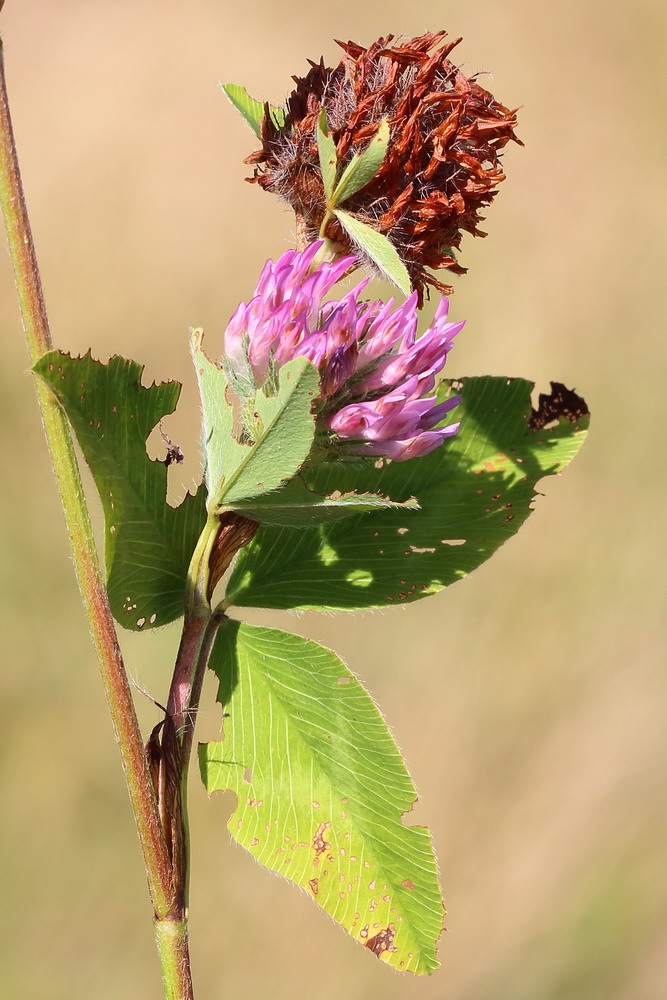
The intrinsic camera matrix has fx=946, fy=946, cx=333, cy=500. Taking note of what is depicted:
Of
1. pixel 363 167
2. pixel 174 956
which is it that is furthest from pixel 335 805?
pixel 363 167

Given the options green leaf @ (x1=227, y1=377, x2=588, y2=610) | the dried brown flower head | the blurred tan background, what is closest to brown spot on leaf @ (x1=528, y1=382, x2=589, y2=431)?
green leaf @ (x1=227, y1=377, x2=588, y2=610)

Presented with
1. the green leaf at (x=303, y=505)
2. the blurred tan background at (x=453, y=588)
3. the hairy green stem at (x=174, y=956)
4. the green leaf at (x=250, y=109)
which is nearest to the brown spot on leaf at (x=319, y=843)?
the hairy green stem at (x=174, y=956)

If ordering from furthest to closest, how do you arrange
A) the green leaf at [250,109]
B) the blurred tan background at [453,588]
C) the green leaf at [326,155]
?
1. the blurred tan background at [453,588]
2. the green leaf at [250,109]
3. the green leaf at [326,155]

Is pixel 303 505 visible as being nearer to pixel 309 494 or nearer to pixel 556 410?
pixel 309 494

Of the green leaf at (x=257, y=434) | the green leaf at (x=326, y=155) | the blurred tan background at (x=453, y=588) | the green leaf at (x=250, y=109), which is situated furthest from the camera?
the blurred tan background at (x=453, y=588)

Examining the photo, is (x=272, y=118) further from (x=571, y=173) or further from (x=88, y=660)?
(x=571, y=173)

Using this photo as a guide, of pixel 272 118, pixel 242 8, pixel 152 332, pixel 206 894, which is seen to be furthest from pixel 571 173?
pixel 272 118

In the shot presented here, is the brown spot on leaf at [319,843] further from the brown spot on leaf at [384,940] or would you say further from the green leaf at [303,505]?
the green leaf at [303,505]

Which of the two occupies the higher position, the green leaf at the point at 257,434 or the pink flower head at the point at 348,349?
the pink flower head at the point at 348,349
